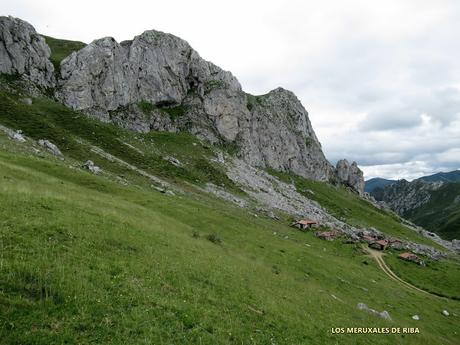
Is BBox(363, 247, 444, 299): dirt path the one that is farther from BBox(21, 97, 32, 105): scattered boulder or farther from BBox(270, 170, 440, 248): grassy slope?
BBox(21, 97, 32, 105): scattered boulder

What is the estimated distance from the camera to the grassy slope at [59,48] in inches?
4697

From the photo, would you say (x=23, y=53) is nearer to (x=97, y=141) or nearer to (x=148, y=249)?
(x=97, y=141)

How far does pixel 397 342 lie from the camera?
2672cm

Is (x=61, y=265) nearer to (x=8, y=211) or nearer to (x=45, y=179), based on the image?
(x=8, y=211)

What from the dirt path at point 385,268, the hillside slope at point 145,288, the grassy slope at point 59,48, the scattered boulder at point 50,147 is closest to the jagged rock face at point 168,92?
the grassy slope at point 59,48

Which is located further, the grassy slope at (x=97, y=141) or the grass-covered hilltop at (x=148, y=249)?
the grassy slope at (x=97, y=141)

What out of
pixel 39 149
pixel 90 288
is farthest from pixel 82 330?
pixel 39 149

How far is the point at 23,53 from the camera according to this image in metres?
104

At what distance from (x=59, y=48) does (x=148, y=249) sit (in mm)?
141689

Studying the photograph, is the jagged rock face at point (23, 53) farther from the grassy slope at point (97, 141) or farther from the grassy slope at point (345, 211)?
the grassy slope at point (345, 211)

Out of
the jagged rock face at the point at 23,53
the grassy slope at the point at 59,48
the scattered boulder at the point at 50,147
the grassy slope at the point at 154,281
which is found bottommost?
the grassy slope at the point at 154,281

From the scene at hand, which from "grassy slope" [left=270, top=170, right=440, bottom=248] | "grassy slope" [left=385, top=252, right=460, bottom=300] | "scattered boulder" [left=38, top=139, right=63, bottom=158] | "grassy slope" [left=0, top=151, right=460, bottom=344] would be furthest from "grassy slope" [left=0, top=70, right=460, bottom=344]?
"grassy slope" [left=270, top=170, right=440, bottom=248]

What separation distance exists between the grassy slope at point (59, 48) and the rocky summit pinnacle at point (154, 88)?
5.04 meters

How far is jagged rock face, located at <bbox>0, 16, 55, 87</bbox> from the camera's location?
100438 mm
